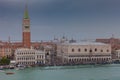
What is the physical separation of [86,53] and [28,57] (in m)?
3.15

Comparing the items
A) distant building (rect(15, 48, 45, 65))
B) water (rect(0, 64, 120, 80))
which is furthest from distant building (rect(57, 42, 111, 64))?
water (rect(0, 64, 120, 80))

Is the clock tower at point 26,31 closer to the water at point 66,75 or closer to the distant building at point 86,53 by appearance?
the distant building at point 86,53

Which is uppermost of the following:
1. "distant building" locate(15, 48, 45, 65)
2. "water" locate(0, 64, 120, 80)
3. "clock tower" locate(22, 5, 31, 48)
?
"clock tower" locate(22, 5, 31, 48)

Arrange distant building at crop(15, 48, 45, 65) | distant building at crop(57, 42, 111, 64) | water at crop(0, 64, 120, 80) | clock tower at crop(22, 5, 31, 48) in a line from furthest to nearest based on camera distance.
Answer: clock tower at crop(22, 5, 31, 48), distant building at crop(57, 42, 111, 64), distant building at crop(15, 48, 45, 65), water at crop(0, 64, 120, 80)

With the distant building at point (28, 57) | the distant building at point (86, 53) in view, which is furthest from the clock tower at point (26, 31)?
the distant building at point (28, 57)

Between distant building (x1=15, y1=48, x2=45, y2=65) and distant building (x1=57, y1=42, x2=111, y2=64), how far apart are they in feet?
5.09

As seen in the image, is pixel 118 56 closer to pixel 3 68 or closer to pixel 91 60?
pixel 91 60

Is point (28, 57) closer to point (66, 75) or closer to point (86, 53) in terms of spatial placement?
point (86, 53)

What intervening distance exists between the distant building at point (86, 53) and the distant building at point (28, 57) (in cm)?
155

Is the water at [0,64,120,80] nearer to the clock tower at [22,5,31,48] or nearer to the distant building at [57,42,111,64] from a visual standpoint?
the distant building at [57,42,111,64]

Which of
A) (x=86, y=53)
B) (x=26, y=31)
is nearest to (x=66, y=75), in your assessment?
(x=86, y=53)

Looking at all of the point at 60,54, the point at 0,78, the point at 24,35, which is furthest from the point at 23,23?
the point at 0,78

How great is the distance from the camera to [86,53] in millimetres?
19672

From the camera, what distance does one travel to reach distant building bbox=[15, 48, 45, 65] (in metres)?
17.7
